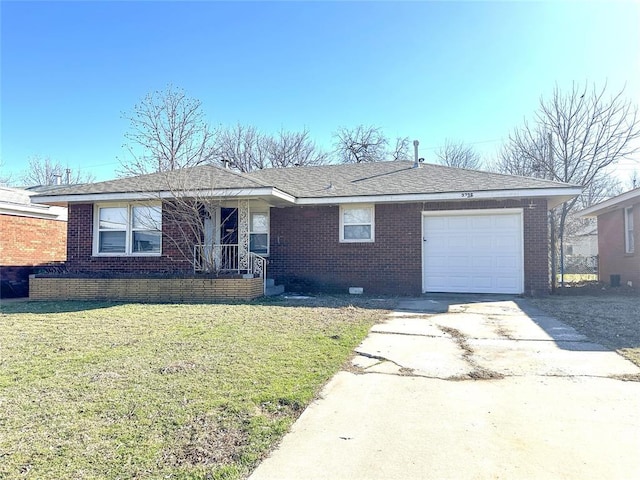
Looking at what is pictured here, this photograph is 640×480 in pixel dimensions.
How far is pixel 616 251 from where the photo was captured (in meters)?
14.7

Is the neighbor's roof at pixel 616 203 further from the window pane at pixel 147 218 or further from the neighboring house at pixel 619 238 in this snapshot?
the window pane at pixel 147 218

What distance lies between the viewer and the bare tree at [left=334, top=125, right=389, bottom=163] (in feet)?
105

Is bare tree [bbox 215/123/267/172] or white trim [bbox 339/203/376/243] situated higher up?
bare tree [bbox 215/123/267/172]

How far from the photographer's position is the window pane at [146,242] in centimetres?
1224

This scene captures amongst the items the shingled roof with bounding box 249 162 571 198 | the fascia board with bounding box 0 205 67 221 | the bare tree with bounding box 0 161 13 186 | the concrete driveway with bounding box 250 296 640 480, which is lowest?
the concrete driveway with bounding box 250 296 640 480

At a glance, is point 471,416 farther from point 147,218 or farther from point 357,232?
point 147,218

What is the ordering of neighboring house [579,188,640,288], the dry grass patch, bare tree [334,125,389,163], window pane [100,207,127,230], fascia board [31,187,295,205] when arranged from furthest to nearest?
bare tree [334,125,389,163] → neighboring house [579,188,640,288] → window pane [100,207,127,230] → fascia board [31,187,295,205] → the dry grass patch

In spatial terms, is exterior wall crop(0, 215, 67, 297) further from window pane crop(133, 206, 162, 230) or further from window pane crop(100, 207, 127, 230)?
window pane crop(133, 206, 162, 230)

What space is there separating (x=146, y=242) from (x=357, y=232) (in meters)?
6.38

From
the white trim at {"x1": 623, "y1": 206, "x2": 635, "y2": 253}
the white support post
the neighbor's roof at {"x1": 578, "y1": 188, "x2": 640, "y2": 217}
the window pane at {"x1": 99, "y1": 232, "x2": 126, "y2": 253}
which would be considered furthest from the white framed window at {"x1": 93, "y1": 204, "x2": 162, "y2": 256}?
the white trim at {"x1": 623, "y1": 206, "x2": 635, "y2": 253}

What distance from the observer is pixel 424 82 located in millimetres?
14578

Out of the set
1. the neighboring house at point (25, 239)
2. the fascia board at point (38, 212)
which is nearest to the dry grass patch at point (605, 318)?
the neighboring house at point (25, 239)

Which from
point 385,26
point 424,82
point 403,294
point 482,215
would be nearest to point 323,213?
point 403,294

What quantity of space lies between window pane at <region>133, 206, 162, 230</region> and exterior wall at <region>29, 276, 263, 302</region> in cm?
194
